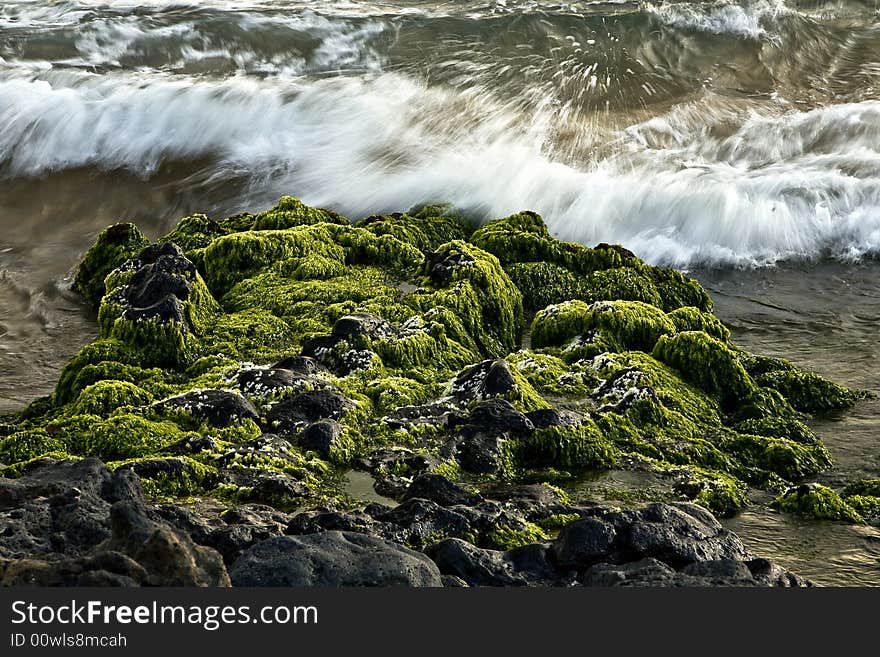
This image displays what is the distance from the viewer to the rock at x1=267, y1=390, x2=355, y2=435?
588 cm

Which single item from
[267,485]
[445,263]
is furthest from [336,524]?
[445,263]

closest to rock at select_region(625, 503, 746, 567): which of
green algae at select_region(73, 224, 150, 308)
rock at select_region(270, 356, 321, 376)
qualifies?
rock at select_region(270, 356, 321, 376)

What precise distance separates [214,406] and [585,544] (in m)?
2.41

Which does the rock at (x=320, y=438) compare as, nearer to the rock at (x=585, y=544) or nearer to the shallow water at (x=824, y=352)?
the rock at (x=585, y=544)

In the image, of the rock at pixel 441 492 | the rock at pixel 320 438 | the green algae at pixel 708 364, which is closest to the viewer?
the rock at pixel 441 492

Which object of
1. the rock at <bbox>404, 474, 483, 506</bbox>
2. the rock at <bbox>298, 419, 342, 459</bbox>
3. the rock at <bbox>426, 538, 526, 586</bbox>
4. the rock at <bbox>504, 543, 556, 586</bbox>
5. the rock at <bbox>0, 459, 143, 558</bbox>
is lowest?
the rock at <bbox>298, 419, 342, 459</bbox>

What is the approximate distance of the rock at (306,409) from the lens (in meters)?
5.88

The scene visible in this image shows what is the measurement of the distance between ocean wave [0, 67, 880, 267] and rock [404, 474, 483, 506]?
5.24 metres

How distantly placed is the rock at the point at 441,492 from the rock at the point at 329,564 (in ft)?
3.17

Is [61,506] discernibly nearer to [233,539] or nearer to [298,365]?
[233,539]

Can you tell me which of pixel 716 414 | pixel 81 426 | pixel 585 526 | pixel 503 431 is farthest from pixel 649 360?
pixel 81 426

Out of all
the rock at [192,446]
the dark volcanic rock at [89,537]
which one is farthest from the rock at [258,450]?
the dark volcanic rock at [89,537]

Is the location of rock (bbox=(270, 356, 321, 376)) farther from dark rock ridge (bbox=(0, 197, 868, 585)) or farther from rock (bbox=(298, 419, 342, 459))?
rock (bbox=(298, 419, 342, 459))

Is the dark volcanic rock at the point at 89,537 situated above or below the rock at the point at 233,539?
above
